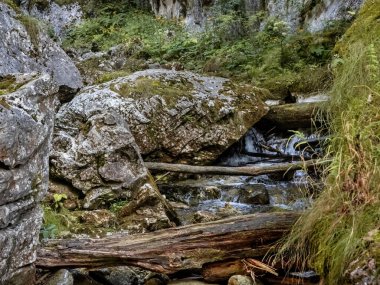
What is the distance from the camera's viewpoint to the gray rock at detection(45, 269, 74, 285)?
10.3ft

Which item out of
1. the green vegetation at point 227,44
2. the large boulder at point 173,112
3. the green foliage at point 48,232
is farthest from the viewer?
the green vegetation at point 227,44

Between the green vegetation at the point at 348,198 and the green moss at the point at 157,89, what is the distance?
421 cm

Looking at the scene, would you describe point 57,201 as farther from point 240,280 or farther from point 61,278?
point 240,280

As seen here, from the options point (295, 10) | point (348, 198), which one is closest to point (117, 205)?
point (348, 198)

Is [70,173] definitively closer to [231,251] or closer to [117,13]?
[231,251]

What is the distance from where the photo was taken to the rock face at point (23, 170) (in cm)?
269

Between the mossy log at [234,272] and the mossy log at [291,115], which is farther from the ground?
the mossy log at [291,115]

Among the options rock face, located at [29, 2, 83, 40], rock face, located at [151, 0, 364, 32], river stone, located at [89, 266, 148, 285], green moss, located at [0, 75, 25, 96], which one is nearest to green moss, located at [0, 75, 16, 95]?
green moss, located at [0, 75, 25, 96]

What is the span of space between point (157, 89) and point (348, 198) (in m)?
5.16

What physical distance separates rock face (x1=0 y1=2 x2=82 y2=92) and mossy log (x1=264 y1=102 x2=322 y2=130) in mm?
3758

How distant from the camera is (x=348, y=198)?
2518 millimetres

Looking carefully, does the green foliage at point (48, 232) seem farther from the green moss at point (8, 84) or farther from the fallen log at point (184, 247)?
the green moss at point (8, 84)

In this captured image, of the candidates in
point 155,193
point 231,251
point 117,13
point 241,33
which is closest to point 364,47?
point 231,251

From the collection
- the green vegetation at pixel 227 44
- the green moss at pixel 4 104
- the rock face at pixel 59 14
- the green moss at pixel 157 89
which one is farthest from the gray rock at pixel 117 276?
the rock face at pixel 59 14
